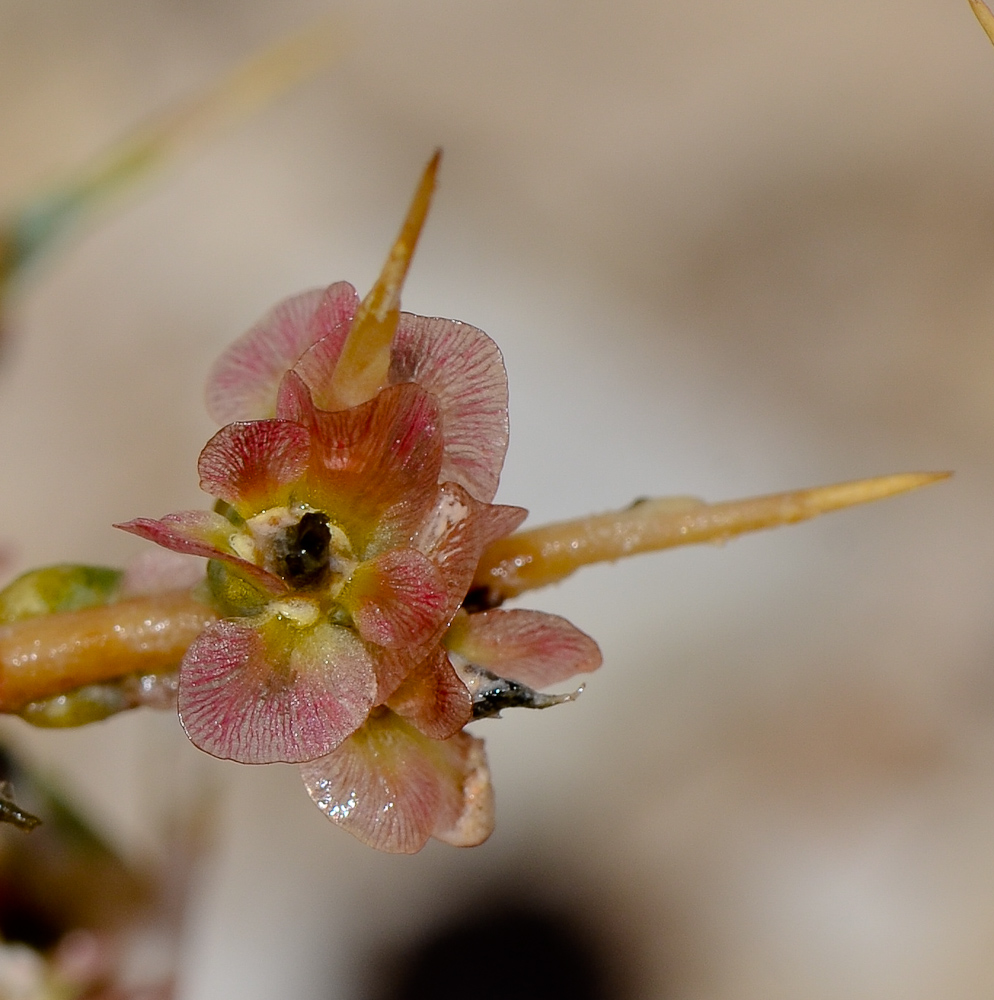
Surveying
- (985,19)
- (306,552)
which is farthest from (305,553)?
(985,19)

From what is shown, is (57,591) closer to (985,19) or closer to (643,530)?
(643,530)

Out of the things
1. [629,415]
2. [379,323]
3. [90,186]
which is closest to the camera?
[379,323]

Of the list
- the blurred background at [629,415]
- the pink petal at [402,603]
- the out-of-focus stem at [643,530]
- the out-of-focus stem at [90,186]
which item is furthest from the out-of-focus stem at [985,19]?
the blurred background at [629,415]

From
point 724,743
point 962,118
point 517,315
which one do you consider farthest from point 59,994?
point 962,118

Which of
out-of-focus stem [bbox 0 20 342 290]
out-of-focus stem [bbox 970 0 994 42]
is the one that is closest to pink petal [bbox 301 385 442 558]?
out-of-focus stem [bbox 970 0 994 42]

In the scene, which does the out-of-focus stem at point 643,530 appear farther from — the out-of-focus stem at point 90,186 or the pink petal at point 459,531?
the out-of-focus stem at point 90,186

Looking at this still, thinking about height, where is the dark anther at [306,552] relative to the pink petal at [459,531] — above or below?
below

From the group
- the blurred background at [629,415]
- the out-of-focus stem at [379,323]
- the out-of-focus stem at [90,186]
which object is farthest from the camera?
the blurred background at [629,415]

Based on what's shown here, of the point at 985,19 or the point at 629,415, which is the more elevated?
the point at 629,415
